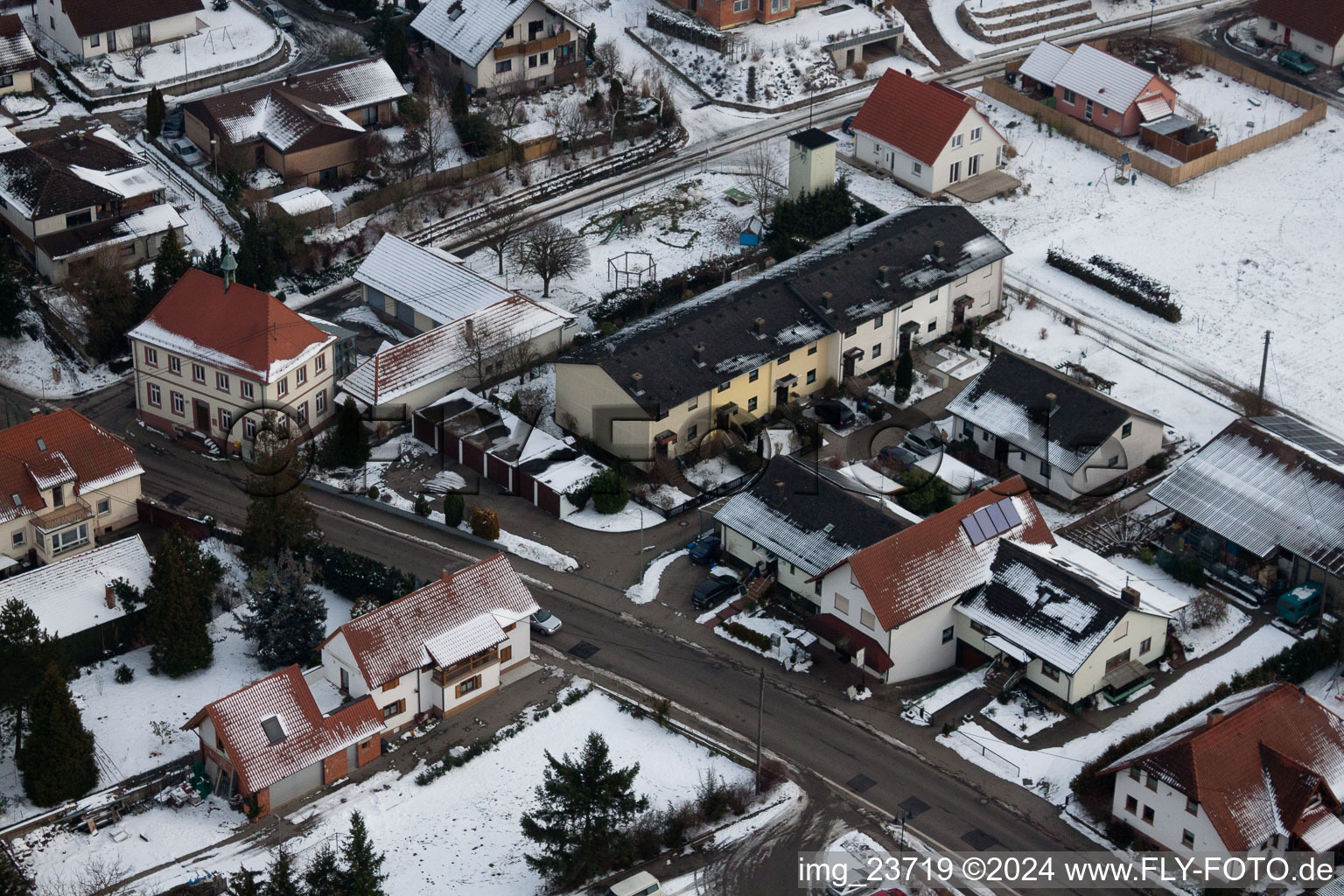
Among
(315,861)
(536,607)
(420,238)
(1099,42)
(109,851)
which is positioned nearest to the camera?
(315,861)

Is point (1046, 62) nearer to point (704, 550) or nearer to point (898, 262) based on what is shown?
point (898, 262)

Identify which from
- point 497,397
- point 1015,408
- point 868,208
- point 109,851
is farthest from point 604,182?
point 109,851

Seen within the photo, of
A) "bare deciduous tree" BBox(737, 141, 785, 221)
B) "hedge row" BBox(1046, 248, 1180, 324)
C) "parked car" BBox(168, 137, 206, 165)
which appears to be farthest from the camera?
"parked car" BBox(168, 137, 206, 165)

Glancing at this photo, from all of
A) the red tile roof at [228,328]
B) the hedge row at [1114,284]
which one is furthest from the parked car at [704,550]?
the hedge row at [1114,284]

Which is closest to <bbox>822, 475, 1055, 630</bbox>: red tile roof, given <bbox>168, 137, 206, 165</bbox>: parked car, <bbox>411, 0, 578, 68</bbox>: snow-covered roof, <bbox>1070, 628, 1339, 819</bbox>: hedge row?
<bbox>1070, 628, 1339, 819</bbox>: hedge row

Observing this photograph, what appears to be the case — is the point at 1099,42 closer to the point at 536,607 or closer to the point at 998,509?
the point at 998,509

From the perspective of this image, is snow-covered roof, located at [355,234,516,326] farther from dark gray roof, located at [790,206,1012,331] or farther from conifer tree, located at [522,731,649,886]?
conifer tree, located at [522,731,649,886]
